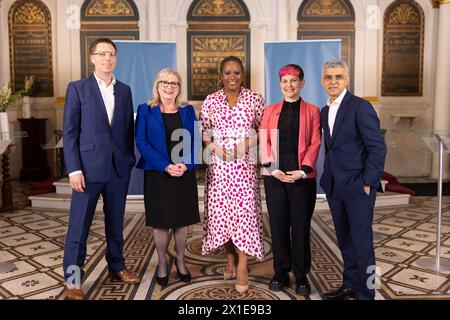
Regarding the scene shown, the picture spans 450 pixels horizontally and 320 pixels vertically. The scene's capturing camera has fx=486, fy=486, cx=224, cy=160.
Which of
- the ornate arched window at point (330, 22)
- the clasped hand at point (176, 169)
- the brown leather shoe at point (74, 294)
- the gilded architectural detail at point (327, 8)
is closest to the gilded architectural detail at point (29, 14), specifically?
the ornate arched window at point (330, 22)

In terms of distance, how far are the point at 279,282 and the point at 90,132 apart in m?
1.55

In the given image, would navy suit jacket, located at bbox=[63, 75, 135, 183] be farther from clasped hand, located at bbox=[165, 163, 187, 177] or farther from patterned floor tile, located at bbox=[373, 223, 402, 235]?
patterned floor tile, located at bbox=[373, 223, 402, 235]

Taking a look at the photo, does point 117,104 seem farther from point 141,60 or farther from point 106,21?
point 106,21

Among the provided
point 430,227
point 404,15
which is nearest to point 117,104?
point 430,227

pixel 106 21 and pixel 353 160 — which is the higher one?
pixel 106 21

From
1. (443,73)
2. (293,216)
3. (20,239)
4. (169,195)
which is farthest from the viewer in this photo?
(443,73)

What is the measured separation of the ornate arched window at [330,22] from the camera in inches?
302

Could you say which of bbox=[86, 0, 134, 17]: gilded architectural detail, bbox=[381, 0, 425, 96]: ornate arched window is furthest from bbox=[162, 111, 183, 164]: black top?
bbox=[381, 0, 425, 96]: ornate arched window

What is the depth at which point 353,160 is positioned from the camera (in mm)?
2785

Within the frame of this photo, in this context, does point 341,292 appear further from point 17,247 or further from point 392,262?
point 17,247

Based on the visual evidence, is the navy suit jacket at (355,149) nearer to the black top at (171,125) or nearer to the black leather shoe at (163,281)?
the black top at (171,125)

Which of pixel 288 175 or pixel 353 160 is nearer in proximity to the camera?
pixel 353 160

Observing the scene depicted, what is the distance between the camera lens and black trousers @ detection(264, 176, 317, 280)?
302cm

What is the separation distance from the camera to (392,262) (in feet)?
12.7
